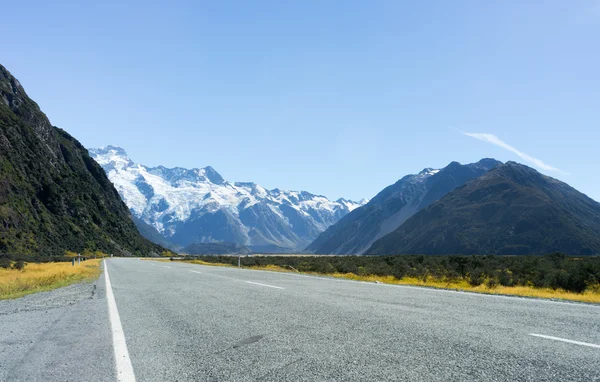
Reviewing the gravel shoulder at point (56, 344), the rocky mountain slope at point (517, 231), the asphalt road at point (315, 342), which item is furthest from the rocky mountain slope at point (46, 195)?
the rocky mountain slope at point (517, 231)

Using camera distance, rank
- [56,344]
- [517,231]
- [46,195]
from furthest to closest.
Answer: [517,231] → [46,195] → [56,344]

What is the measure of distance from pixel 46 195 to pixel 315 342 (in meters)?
111

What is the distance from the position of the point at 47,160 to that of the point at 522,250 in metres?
163

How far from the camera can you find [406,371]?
423 cm

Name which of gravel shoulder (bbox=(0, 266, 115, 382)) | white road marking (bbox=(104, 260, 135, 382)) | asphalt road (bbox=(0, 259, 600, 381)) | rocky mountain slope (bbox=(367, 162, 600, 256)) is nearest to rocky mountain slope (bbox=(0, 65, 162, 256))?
gravel shoulder (bbox=(0, 266, 115, 382))

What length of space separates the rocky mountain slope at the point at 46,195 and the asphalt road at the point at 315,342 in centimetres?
6831

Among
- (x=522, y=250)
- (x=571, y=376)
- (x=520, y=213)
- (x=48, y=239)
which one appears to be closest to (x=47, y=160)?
(x=48, y=239)

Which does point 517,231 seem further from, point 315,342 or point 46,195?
point 315,342

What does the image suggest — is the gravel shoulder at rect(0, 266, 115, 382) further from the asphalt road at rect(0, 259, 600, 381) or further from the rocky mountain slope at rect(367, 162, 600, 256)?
the rocky mountain slope at rect(367, 162, 600, 256)

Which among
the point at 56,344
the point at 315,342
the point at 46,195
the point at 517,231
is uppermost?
the point at 517,231

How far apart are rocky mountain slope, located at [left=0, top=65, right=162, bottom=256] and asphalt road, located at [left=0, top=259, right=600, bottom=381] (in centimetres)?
6831

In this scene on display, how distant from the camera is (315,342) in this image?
559 cm

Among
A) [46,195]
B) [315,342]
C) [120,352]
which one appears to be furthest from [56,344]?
[46,195]

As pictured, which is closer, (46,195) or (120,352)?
(120,352)
